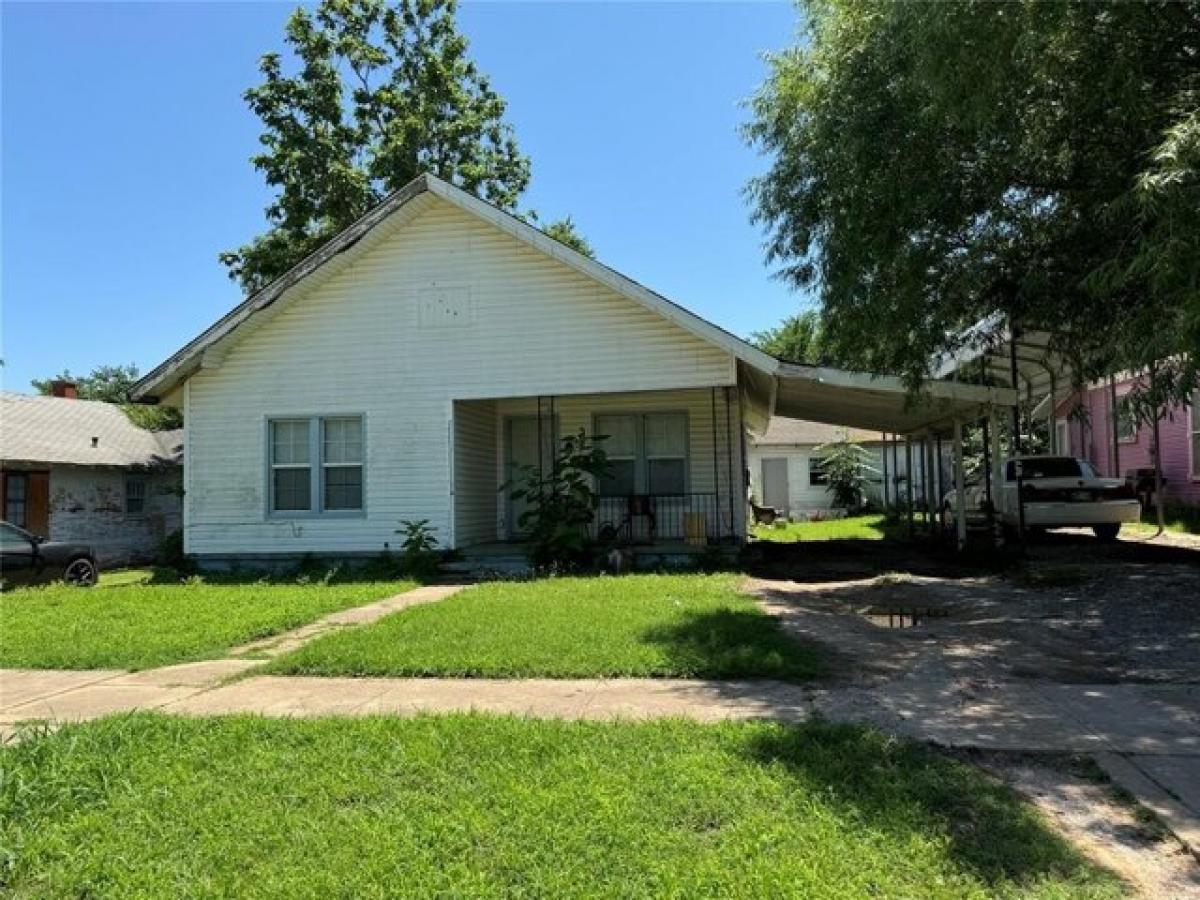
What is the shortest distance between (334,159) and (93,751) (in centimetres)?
2516

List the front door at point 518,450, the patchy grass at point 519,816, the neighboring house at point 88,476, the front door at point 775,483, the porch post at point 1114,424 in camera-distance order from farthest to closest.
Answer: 1. the front door at point 775,483
2. the neighboring house at point 88,476
3. the front door at point 518,450
4. the porch post at point 1114,424
5. the patchy grass at point 519,816

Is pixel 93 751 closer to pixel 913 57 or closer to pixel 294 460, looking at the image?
pixel 913 57

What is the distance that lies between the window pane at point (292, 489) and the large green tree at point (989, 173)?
9.10 m

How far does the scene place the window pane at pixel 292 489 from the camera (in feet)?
50.5

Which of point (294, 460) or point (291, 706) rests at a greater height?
point (294, 460)

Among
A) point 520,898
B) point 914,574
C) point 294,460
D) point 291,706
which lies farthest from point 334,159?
point 520,898

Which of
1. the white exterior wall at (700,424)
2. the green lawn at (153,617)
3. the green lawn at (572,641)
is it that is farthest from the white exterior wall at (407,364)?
the green lawn at (572,641)

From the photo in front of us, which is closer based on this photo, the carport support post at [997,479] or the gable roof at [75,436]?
the carport support post at [997,479]

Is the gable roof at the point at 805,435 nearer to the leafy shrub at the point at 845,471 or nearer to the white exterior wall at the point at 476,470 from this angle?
the leafy shrub at the point at 845,471

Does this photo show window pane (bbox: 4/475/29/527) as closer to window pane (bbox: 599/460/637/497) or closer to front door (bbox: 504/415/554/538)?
front door (bbox: 504/415/554/538)

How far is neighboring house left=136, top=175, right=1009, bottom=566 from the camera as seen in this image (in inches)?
562

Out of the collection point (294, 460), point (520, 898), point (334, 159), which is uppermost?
point (334, 159)

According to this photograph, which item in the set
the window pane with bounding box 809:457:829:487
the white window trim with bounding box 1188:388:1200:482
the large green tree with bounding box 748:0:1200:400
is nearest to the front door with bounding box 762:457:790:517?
the window pane with bounding box 809:457:829:487

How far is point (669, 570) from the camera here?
1377cm
